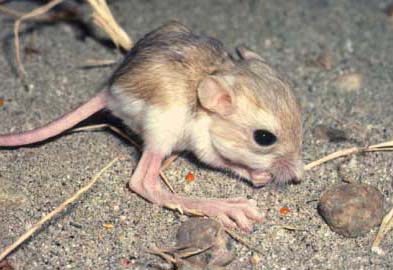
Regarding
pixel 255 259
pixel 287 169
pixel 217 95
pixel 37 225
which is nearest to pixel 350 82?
pixel 287 169

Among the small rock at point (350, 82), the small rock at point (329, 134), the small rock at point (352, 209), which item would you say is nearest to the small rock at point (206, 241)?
the small rock at point (352, 209)

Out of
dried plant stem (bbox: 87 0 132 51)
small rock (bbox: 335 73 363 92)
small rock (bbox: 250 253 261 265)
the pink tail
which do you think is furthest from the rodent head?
dried plant stem (bbox: 87 0 132 51)

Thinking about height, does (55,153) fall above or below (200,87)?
below

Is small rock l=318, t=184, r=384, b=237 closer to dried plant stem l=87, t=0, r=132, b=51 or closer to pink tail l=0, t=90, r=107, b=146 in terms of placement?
pink tail l=0, t=90, r=107, b=146

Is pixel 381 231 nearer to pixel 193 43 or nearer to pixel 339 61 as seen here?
pixel 193 43

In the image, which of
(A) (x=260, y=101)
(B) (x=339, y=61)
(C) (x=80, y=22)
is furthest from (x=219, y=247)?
(C) (x=80, y=22)
